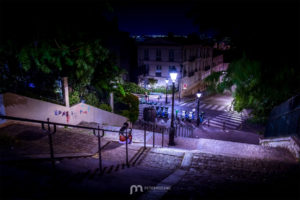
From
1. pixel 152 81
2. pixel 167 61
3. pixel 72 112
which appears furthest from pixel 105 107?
pixel 167 61

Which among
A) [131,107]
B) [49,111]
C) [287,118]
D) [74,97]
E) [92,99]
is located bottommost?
[131,107]

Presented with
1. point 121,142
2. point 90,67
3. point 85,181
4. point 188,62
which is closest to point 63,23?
point 90,67

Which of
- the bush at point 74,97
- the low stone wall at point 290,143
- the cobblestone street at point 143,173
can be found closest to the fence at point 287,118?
the low stone wall at point 290,143

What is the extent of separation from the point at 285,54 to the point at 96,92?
37.8 feet

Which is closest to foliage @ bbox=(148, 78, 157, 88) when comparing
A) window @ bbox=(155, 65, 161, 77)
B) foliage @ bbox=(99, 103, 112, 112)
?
window @ bbox=(155, 65, 161, 77)

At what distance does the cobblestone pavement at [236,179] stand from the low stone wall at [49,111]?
676 cm

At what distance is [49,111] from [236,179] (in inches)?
323

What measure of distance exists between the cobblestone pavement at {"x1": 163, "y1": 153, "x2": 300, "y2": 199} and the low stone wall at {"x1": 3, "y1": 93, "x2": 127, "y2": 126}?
A: 676cm

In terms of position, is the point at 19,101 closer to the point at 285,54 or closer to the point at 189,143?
the point at 189,143

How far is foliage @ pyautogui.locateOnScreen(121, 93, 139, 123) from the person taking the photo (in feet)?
47.4

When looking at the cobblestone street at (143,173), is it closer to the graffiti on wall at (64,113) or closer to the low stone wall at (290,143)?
the low stone wall at (290,143)

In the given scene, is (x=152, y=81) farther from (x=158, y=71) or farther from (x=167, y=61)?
(x=167, y=61)

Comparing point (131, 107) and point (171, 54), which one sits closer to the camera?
point (131, 107)

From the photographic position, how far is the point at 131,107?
585 inches
